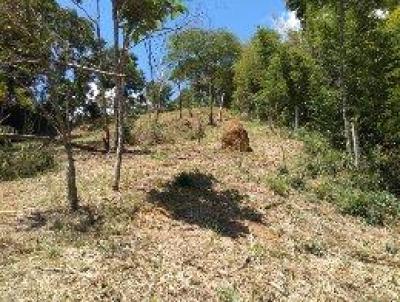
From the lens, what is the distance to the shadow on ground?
19.1m

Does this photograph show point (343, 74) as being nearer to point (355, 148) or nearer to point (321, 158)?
point (355, 148)

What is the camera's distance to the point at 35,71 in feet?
60.6

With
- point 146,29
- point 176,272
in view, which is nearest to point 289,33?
point 146,29

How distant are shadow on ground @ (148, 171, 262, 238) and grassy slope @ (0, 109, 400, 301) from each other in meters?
0.04

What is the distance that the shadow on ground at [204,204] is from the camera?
19.1 metres

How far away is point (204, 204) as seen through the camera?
67.5 ft

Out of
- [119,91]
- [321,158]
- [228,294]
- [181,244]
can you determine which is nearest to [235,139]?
[321,158]

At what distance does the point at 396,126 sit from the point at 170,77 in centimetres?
2549

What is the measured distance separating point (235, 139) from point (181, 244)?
45.6ft

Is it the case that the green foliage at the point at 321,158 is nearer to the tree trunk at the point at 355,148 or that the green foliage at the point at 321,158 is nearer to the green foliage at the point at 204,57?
the tree trunk at the point at 355,148

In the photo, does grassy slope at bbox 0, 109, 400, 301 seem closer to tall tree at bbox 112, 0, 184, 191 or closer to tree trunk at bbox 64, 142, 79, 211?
tree trunk at bbox 64, 142, 79, 211

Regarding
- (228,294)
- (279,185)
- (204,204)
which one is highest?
(279,185)

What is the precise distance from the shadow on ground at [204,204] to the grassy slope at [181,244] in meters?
0.04

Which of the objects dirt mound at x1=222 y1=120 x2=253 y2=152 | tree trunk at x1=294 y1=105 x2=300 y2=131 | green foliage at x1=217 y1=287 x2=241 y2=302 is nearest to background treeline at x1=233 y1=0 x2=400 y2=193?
dirt mound at x1=222 y1=120 x2=253 y2=152
